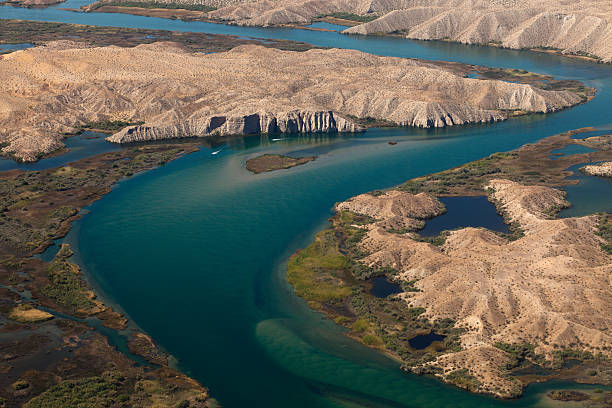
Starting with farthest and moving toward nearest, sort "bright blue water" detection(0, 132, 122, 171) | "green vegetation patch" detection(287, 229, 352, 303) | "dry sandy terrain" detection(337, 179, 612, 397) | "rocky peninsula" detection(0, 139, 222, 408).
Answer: "bright blue water" detection(0, 132, 122, 171) < "green vegetation patch" detection(287, 229, 352, 303) < "dry sandy terrain" detection(337, 179, 612, 397) < "rocky peninsula" detection(0, 139, 222, 408)

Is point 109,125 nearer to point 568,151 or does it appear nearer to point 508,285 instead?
point 568,151

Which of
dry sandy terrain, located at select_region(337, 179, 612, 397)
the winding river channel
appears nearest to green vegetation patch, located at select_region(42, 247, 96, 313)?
the winding river channel

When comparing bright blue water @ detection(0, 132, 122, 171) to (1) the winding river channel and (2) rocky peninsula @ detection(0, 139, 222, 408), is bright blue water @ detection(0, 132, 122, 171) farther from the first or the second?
(2) rocky peninsula @ detection(0, 139, 222, 408)

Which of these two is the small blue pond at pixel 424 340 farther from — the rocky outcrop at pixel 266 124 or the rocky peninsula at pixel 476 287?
the rocky outcrop at pixel 266 124

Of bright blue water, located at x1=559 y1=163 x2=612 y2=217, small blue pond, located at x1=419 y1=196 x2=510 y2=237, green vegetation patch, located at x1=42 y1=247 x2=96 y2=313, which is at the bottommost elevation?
green vegetation patch, located at x1=42 y1=247 x2=96 y2=313

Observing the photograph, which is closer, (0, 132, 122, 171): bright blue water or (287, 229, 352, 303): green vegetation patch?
(287, 229, 352, 303): green vegetation patch

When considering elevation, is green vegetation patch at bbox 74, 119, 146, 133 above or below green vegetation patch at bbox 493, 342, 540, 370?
above

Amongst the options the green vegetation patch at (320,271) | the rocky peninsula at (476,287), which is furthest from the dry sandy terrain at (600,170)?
the green vegetation patch at (320,271)

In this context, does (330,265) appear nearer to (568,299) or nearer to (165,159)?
(568,299)
